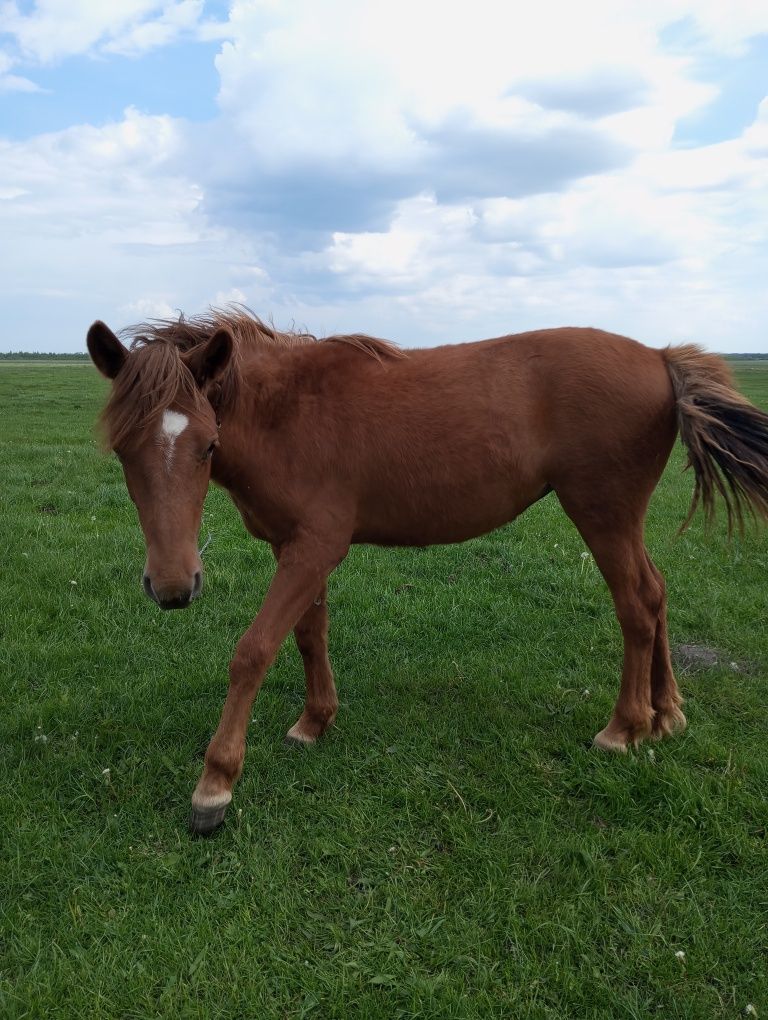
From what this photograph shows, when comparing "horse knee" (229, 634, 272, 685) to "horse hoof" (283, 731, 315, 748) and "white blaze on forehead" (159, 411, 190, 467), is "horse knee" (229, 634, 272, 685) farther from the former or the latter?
"white blaze on forehead" (159, 411, 190, 467)

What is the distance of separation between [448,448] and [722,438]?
1.44 metres

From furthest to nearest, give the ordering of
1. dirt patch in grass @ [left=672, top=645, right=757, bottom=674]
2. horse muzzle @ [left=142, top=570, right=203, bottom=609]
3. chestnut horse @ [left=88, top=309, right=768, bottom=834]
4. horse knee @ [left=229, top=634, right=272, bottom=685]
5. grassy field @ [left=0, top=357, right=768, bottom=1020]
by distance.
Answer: dirt patch in grass @ [left=672, top=645, right=757, bottom=674]
chestnut horse @ [left=88, top=309, right=768, bottom=834]
horse knee @ [left=229, top=634, right=272, bottom=685]
horse muzzle @ [left=142, top=570, right=203, bottom=609]
grassy field @ [left=0, top=357, right=768, bottom=1020]

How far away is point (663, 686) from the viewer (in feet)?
13.2

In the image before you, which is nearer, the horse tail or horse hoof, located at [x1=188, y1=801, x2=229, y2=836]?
horse hoof, located at [x1=188, y1=801, x2=229, y2=836]

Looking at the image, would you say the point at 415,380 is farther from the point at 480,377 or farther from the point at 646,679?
the point at 646,679

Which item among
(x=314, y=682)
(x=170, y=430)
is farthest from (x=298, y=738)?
(x=170, y=430)

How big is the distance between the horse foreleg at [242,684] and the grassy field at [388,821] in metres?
0.17

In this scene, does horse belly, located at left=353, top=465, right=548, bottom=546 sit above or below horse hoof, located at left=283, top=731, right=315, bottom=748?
above

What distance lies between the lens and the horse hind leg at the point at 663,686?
3928mm

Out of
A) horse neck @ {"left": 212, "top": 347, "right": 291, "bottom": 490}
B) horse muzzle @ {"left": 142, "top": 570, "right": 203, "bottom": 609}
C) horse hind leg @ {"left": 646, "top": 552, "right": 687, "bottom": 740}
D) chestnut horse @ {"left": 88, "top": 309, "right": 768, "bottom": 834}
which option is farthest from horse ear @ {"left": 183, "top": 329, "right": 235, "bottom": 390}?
horse hind leg @ {"left": 646, "top": 552, "right": 687, "bottom": 740}

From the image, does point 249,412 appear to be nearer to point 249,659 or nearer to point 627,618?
point 249,659

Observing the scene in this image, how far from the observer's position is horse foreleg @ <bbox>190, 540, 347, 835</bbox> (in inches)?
125

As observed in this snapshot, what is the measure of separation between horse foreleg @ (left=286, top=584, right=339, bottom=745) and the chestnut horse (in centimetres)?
9

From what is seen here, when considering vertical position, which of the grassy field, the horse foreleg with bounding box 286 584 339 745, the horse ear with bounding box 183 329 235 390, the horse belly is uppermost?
the horse ear with bounding box 183 329 235 390
